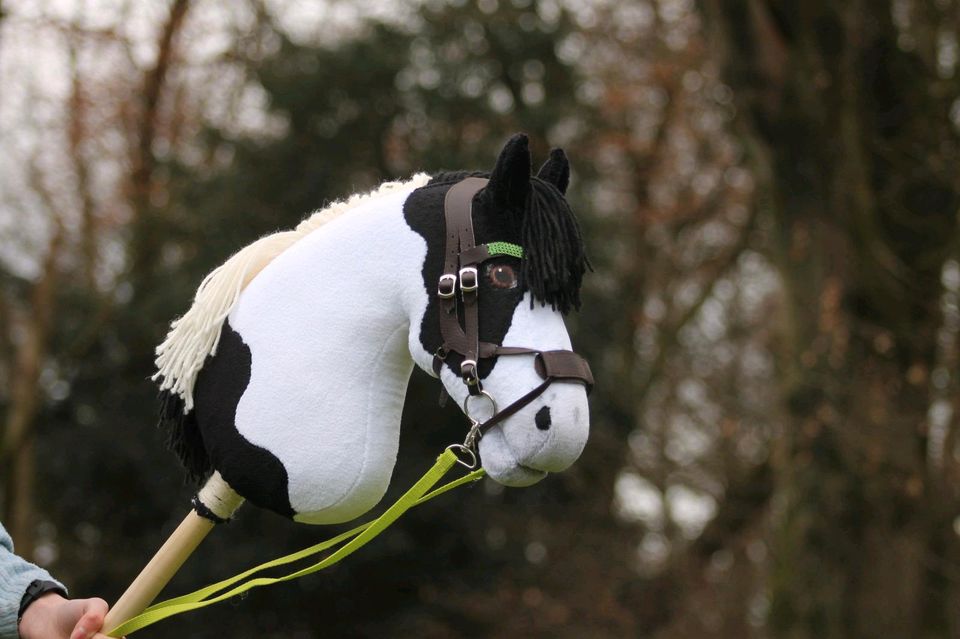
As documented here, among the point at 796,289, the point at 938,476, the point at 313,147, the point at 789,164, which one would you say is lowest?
the point at 938,476

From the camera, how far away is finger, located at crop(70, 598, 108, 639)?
183 cm

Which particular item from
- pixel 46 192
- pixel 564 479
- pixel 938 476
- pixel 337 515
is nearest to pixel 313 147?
pixel 46 192

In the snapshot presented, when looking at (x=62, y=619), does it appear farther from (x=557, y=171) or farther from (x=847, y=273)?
(x=847, y=273)

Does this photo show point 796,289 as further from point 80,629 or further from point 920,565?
point 80,629

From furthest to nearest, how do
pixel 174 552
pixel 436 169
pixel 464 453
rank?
pixel 436 169 → pixel 174 552 → pixel 464 453

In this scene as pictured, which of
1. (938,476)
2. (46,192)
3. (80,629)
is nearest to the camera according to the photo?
(80,629)

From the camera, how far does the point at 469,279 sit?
1779 mm

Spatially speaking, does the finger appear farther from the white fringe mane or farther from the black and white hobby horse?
the white fringe mane

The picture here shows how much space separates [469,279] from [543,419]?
236 mm

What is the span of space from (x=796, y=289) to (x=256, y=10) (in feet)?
17.7

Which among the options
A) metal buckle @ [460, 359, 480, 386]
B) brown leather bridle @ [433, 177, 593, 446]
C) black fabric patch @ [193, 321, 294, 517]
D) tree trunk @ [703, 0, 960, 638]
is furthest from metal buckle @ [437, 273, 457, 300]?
tree trunk @ [703, 0, 960, 638]

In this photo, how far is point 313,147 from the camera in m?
9.49

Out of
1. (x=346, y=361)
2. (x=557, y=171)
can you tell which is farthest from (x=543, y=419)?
(x=557, y=171)

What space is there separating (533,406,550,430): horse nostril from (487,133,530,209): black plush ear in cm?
32
